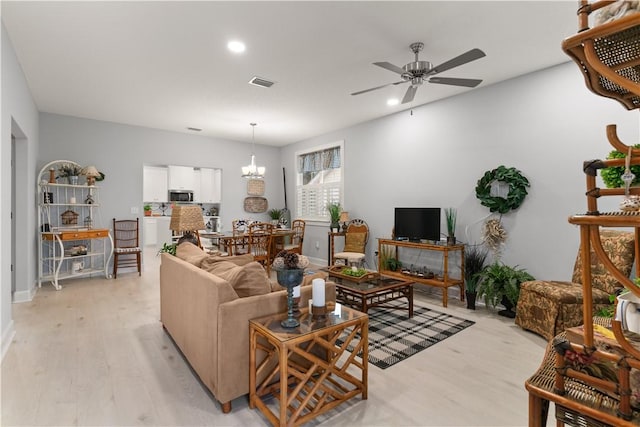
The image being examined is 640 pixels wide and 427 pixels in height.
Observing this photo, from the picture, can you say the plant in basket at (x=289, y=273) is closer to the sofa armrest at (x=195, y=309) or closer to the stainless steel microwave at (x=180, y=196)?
the sofa armrest at (x=195, y=309)

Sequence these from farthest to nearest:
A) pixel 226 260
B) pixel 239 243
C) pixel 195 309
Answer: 1. pixel 239 243
2. pixel 226 260
3. pixel 195 309

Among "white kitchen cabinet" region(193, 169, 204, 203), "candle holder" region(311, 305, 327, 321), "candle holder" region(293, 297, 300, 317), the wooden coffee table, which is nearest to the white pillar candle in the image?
"candle holder" region(311, 305, 327, 321)

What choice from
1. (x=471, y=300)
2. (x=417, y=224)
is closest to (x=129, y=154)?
(x=417, y=224)

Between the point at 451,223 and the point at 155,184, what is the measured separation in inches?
301

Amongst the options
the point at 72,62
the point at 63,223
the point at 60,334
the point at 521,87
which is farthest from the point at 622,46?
the point at 63,223

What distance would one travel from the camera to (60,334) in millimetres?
3180

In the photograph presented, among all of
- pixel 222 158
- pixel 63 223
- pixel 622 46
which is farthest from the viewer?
pixel 222 158

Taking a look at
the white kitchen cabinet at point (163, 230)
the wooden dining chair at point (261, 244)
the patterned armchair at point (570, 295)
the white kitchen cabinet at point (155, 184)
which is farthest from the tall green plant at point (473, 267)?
the white kitchen cabinet at point (155, 184)

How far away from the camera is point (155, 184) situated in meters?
8.66

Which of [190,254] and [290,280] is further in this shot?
[190,254]

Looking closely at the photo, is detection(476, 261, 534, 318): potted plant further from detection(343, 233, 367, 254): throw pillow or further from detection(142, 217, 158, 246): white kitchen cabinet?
detection(142, 217, 158, 246): white kitchen cabinet

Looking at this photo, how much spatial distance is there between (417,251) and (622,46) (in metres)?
4.62

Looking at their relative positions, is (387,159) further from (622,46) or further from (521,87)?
(622,46)

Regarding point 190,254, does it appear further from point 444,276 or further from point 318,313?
point 444,276
